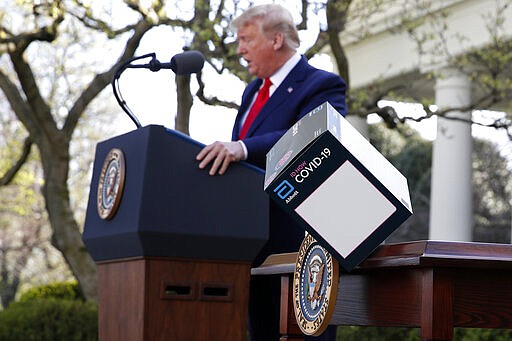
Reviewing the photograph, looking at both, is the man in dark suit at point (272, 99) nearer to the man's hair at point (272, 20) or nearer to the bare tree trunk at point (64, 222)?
the man's hair at point (272, 20)

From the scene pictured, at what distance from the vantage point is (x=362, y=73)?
16.1 m

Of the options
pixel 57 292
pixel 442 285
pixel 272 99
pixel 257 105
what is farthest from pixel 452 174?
pixel 442 285

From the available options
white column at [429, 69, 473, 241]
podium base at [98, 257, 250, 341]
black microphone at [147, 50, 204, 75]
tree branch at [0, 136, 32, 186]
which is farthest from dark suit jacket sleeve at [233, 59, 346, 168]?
white column at [429, 69, 473, 241]

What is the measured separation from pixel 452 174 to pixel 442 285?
1347 centimetres

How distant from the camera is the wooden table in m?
2.31

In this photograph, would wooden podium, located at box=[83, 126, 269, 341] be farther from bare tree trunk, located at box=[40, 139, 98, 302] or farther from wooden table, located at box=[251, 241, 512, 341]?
bare tree trunk, located at box=[40, 139, 98, 302]

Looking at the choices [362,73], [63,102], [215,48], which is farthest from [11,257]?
[215,48]

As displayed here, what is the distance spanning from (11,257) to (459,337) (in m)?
21.3

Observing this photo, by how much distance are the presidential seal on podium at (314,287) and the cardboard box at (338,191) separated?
7 centimetres

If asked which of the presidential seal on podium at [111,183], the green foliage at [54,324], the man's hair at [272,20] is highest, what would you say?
the man's hair at [272,20]

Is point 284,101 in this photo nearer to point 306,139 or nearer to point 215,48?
point 306,139

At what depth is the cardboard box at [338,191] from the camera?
2.43 meters

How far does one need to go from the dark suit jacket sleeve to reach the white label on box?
4.52ft

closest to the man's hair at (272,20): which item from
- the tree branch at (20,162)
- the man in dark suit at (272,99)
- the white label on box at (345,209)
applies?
the man in dark suit at (272,99)
